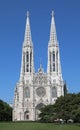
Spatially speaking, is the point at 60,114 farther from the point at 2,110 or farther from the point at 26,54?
the point at 26,54

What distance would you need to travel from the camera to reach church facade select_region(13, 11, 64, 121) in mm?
118062

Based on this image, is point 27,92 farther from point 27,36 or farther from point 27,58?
point 27,36

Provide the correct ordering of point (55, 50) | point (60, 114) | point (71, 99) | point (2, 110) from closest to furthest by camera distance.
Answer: point (60, 114) < point (71, 99) < point (2, 110) < point (55, 50)

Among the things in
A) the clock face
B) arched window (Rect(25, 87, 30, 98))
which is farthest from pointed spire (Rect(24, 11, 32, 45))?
the clock face

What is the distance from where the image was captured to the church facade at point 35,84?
118062 millimetres

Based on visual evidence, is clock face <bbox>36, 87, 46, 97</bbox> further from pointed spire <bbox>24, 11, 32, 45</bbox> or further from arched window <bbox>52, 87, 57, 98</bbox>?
pointed spire <bbox>24, 11, 32, 45</bbox>

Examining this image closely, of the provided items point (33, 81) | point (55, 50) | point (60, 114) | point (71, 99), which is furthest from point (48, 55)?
point (60, 114)

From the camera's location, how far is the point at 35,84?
121438 mm

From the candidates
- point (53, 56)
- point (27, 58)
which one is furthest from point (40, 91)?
point (53, 56)

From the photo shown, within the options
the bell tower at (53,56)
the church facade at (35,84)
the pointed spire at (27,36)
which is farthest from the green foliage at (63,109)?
the pointed spire at (27,36)

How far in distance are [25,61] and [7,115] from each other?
20882 mm

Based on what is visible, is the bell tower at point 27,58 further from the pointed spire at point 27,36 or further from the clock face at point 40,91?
the clock face at point 40,91

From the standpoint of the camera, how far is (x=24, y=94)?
11988 centimetres

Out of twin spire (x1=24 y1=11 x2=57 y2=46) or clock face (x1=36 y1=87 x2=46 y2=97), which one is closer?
clock face (x1=36 y1=87 x2=46 y2=97)
